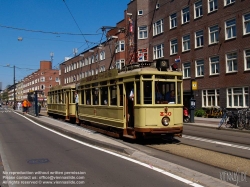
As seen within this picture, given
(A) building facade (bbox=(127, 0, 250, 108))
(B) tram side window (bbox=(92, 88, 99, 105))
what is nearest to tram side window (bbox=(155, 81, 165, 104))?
(B) tram side window (bbox=(92, 88, 99, 105))

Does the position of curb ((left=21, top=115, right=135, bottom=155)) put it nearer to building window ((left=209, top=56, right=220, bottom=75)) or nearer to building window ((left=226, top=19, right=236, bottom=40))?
building window ((left=209, top=56, right=220, bottom=75))

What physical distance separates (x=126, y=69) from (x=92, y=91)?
3707 mm

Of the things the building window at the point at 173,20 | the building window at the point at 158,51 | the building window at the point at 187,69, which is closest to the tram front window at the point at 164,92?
the building window at the point at 187,69

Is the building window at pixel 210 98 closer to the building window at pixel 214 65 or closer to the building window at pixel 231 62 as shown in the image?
the building window at pixel 214 65

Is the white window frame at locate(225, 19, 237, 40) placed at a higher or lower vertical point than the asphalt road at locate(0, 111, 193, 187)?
higher

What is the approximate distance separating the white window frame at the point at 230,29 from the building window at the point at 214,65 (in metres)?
2.24

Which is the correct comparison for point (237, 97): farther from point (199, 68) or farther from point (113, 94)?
point (113, 94)

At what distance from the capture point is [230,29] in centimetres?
2819

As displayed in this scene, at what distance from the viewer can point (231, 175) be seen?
Result: 7.06m

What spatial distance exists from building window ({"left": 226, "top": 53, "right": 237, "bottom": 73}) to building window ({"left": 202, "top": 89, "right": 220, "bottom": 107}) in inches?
94.7

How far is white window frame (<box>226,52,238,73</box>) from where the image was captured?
27719 mm

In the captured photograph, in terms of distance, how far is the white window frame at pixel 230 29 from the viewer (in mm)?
27719

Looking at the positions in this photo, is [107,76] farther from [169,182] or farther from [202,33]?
[202,33]

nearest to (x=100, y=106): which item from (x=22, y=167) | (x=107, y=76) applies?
(x=107, y=76)
